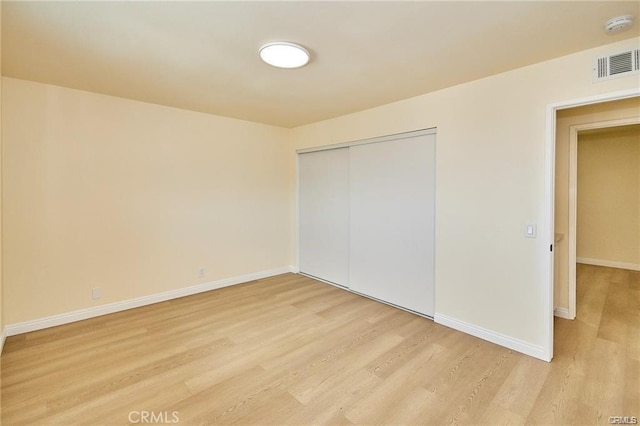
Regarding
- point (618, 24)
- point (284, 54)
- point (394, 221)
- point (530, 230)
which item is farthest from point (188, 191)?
point (618, 24)

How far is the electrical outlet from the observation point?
3275 millimetres

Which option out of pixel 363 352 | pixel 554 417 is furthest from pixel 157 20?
pixel 554 417

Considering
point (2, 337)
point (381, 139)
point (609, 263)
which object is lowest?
point (2, 337)

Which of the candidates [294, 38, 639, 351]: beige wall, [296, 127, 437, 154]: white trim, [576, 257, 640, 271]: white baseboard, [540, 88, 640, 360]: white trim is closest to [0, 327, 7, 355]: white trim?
[296, 127, 437, 154]: white trim

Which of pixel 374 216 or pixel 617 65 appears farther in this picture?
pixel 374 216

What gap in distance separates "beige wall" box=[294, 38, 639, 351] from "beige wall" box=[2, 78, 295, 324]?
2.75 metres

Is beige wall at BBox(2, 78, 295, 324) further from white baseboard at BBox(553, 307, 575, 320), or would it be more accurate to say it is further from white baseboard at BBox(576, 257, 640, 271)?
white baseboard at BBox(576, 257, 640, 271)

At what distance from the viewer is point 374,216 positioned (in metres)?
3.87

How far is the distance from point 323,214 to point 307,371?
2.72m

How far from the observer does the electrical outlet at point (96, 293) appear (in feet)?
10.7

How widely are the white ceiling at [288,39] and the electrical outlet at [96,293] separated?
221cm

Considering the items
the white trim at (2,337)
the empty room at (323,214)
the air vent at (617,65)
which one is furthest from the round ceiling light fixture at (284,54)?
the white trim at (2,337)

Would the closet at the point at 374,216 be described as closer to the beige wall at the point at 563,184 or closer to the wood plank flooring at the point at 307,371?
the wood plank flooring at the point at 307,371

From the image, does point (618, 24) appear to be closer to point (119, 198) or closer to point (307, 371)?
point (307, 371)
